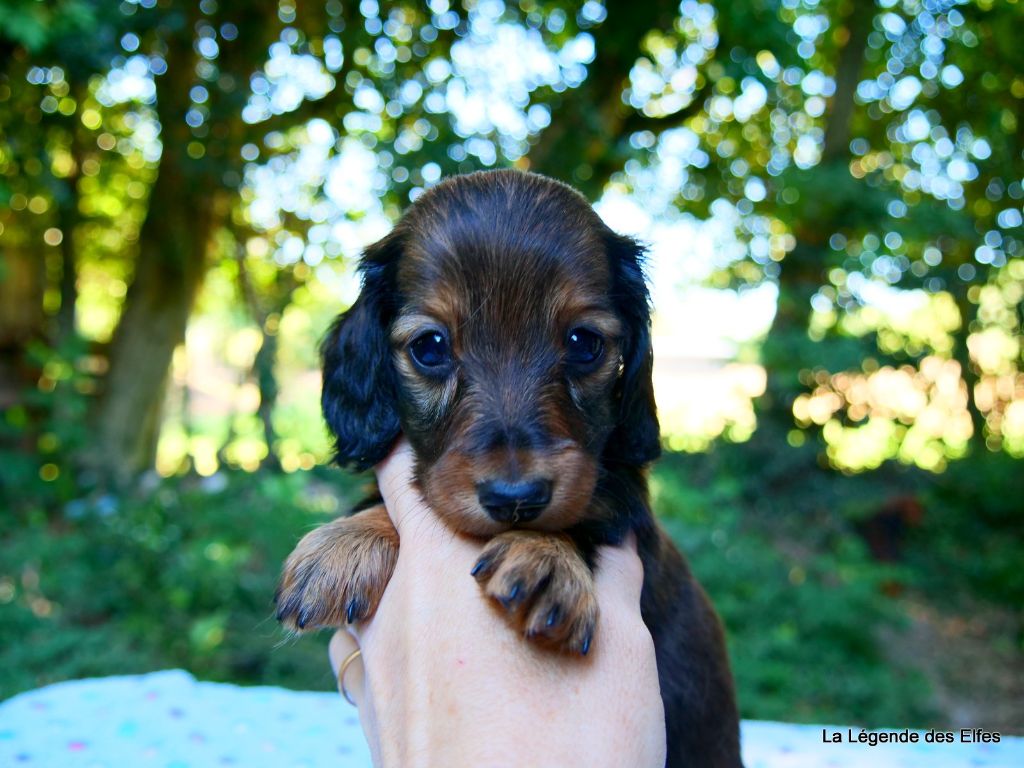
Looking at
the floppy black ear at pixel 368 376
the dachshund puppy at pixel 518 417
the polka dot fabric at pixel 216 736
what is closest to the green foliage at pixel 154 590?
the polka dot fabric at pixel 216 736

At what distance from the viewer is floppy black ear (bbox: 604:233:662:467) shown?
2234 mm

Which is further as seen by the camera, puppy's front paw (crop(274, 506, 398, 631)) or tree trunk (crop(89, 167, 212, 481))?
tree trunk (crop(89, 167, 212, 481))

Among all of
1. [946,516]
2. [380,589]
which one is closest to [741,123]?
[946,516]

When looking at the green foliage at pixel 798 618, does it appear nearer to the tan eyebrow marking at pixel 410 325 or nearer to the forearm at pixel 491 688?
the forearm at pixel 491 688

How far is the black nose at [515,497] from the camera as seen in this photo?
1.68 meters

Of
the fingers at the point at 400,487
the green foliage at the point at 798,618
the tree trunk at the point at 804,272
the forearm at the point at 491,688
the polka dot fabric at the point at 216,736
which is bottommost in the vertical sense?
the green foliage at the point at 798,618

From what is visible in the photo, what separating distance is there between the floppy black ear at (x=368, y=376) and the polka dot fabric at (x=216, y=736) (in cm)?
102

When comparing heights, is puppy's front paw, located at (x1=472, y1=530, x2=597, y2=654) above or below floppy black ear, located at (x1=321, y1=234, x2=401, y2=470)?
below

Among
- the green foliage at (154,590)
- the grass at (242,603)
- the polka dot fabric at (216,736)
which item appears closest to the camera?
the polka dot fabric at (216,736)

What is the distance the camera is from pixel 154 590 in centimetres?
541

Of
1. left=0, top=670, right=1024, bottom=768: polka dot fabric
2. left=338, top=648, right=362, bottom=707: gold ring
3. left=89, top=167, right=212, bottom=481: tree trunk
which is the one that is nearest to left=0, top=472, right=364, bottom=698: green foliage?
left=89, top=167, right=212, bottom=481: tree trunk

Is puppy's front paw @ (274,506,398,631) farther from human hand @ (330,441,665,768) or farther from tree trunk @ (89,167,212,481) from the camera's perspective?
tree trunk @ (89,167,212,481)

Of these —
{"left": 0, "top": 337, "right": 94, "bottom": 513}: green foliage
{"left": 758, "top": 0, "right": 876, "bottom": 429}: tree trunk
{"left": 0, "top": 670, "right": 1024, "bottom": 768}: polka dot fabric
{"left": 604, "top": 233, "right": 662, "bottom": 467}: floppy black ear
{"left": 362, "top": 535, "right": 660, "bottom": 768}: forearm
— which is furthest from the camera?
{"left": 758, "top": 0, "right": 876, "bottom": 429}: tree trunk

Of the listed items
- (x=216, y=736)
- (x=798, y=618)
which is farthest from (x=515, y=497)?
(x=798, y=618)
